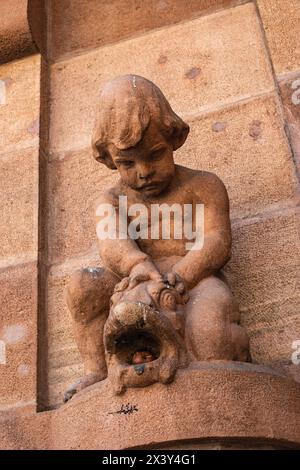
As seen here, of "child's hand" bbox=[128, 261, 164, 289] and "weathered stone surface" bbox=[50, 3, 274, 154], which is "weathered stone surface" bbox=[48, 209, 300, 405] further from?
"weathered stone surface" bbox=[50, 3, 274, 154]

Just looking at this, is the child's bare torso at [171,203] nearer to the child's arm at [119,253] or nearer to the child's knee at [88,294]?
the child's arm at [119,253]

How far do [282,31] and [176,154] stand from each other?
69cm

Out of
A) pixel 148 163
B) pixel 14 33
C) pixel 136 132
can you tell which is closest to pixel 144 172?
pixel 148 163

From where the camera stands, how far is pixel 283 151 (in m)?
2.91

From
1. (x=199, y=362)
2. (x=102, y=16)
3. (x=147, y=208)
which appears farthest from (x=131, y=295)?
(x=102, y=16)

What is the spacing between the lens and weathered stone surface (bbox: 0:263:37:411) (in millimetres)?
2588

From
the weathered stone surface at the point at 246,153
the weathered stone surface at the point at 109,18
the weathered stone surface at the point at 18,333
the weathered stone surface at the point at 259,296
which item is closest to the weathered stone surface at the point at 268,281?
the weathered stone surface at the point at 259,296

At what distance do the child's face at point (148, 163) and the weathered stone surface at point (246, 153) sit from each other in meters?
0.56

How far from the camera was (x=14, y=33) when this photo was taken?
3.48 metres

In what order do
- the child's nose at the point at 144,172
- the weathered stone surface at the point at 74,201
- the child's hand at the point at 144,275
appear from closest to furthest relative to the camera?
Answer: the child's hand at the point at 144,275 < the child's nose at the point at 144,172 < the weathered stone surface at the point at 74,201

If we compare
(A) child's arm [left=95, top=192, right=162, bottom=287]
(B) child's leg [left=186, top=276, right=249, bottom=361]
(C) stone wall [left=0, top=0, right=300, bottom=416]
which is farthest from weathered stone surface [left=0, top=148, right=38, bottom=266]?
(B) child's leg [left=186, top=276, right=249, bottom=361]

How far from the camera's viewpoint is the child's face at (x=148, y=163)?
2.27m
